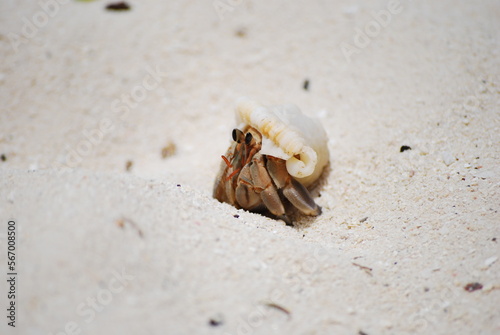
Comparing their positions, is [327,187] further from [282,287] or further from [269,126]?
[282,287]

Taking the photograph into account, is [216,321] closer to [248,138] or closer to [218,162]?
[248,138]

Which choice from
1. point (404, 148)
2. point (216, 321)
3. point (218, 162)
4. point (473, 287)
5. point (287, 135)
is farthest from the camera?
point (218, 162)

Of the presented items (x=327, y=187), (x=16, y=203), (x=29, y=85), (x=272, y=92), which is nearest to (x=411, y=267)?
(x=327, y=187)

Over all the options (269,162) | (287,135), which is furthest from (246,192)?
(287,135)

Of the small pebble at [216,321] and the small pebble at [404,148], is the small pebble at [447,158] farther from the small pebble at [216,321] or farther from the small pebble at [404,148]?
the small pebble at [216,321]

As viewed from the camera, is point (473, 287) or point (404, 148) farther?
point (404, 148)
